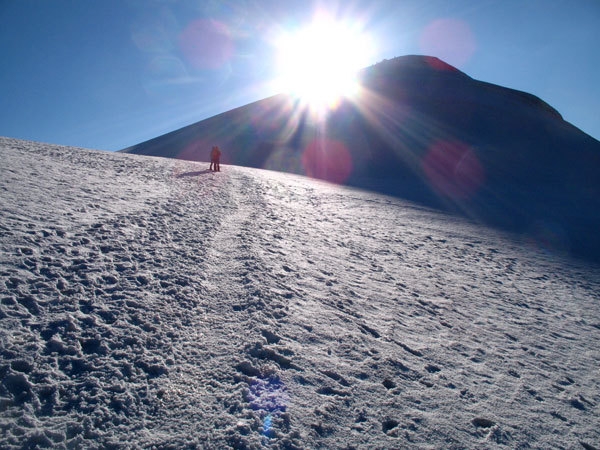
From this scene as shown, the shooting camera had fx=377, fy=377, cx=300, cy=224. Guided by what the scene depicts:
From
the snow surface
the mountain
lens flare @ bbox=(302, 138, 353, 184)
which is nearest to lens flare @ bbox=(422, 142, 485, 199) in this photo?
the mountain

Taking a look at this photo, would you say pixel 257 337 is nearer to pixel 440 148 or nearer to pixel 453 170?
pixel 453 170

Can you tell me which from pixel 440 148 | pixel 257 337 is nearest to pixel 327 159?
pixel 440 148

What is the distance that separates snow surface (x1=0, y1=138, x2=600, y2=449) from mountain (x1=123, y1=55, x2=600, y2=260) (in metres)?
7.88

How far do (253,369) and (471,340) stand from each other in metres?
3.24

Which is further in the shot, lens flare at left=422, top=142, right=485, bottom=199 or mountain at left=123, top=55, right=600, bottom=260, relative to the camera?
lens flare at left=422, top=142, right=485, bottom=199

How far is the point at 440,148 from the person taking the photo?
3478 cm

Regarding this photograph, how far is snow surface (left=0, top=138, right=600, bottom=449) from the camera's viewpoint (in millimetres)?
3135

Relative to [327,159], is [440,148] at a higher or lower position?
higher

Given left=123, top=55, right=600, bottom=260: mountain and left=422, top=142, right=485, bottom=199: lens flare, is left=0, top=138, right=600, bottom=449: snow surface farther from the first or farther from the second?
left=422, top=142, right=485, bottom=199: lens flare

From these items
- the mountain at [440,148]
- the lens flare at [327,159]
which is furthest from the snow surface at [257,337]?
the lens flare at [327,159]

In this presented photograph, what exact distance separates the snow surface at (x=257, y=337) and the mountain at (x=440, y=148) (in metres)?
7.88

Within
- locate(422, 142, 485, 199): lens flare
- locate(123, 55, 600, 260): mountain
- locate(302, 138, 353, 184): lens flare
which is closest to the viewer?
locate(123, 55, 600, 260): mountain

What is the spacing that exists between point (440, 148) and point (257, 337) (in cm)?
3433

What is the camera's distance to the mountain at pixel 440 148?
18938 mm
